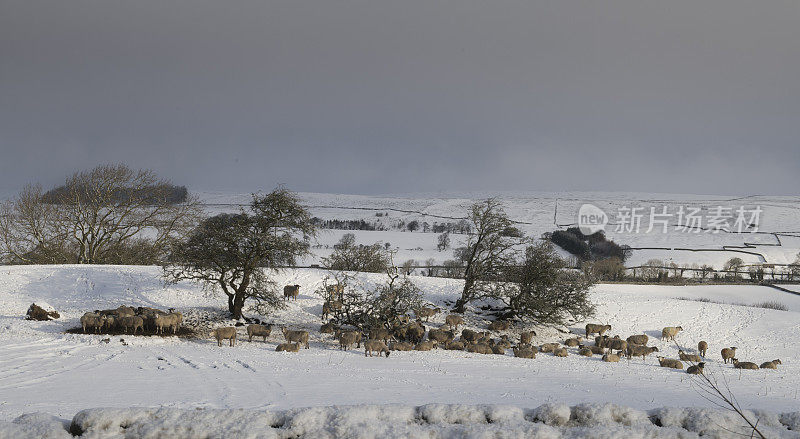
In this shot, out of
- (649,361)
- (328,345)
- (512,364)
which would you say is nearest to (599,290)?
(649,361)

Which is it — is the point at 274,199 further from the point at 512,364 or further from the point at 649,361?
the point at 649,361

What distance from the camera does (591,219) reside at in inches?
5084

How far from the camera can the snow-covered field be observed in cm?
1158

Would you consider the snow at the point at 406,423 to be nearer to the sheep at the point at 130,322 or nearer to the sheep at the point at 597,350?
the sheep at the point at 130,322

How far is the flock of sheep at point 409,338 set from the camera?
68.3 ft

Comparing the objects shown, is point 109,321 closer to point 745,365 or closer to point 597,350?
point 597,350

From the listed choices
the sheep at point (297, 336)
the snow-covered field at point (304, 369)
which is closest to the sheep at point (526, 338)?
the snow-covered field at point (304, 369)

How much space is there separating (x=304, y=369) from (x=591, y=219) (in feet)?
410

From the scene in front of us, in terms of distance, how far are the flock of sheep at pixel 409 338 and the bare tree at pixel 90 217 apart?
66.3 feet

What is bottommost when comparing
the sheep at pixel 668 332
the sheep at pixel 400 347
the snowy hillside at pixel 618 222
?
the sheep at pixel 400 347

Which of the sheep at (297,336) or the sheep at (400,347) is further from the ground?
the sheep at (297,336)

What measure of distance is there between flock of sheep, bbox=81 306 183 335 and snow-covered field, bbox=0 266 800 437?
1.09 metres

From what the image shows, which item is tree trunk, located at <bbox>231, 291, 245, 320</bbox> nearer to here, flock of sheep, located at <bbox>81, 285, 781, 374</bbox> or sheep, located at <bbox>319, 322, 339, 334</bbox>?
flock of sheep, located at <bbox>81, 285, 781, 374</bbox>

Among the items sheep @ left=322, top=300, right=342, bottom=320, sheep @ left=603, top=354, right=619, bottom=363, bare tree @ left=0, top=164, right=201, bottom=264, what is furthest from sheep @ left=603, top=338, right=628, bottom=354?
bare tree @ left=0, top=164, right=201, bottom=264
